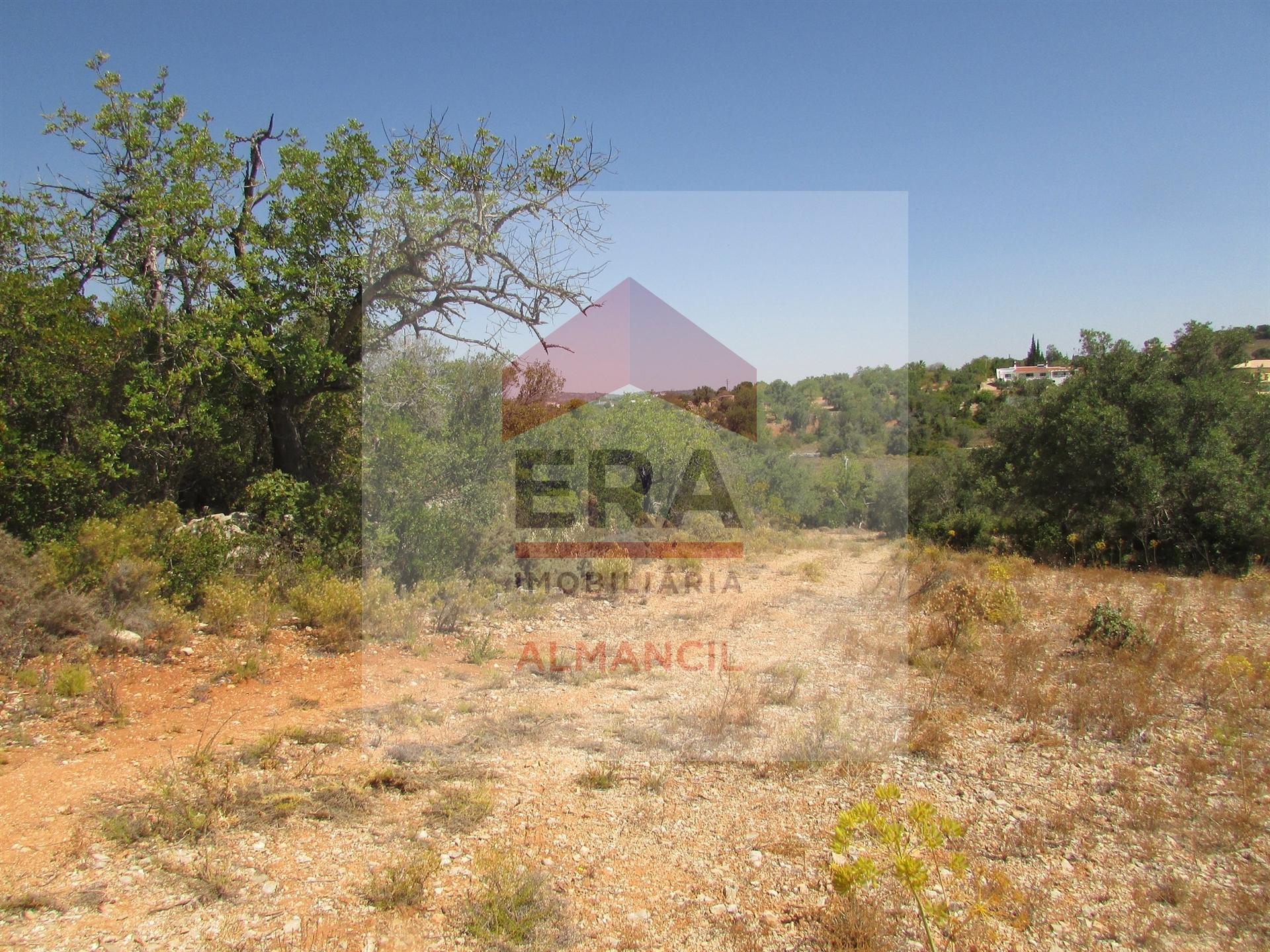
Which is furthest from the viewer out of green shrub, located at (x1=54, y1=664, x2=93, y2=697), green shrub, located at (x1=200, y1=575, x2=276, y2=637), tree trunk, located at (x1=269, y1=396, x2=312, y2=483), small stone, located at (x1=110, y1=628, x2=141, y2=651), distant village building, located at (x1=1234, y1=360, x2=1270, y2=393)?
distant village building, located at (x1=1234, y1=360, x2=1270, y2=393)

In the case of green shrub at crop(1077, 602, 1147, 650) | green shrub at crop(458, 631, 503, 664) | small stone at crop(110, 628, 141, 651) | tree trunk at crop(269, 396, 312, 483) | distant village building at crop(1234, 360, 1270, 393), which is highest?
distant village building at crop(1234, 360, 1270, 393)

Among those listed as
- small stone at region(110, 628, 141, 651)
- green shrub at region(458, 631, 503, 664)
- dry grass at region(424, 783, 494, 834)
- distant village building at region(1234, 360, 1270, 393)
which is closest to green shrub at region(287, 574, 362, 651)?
green shrub at region(458, 631, 503, 664)

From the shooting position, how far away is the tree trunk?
27.2ft

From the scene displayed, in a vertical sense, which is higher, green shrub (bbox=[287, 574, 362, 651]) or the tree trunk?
the tree trunk

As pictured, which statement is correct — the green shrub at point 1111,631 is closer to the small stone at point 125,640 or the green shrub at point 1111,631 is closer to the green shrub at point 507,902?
the green shrub at point 507,902

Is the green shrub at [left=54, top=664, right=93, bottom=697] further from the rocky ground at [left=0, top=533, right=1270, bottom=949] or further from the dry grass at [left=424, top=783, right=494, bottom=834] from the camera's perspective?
the dry grass at [left=424, top=783, right=494, bottom=834]

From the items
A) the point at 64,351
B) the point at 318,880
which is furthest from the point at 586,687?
the point at 64,351

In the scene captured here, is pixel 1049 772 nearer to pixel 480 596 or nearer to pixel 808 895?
pixel 808 895

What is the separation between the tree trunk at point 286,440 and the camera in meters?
8.30

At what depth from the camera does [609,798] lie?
4.19 metres

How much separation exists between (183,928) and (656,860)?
2108 millimetres

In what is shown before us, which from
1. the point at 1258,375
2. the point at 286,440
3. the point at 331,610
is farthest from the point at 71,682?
the point at 1258,375

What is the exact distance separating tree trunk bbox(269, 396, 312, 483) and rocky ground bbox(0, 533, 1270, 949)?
2.69 metres

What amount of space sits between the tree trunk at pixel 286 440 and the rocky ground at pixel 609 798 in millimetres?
2688
